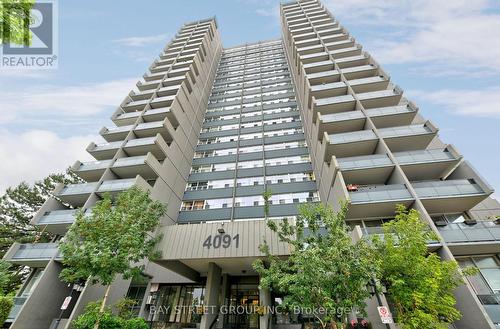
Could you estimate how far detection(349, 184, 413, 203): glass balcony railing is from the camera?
17.9 metres

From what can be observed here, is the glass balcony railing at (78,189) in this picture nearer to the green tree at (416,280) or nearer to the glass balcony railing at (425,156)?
the green tree at (416,280)

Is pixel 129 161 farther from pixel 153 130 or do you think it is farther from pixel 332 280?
pixel 332 280

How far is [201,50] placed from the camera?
50656mm

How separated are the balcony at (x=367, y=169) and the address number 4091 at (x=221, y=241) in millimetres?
11623

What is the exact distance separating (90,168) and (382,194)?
30.4 meters

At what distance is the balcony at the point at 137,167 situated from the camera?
2500 cm

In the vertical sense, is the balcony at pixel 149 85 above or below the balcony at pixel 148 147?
above

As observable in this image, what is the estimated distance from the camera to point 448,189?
57.5 feet

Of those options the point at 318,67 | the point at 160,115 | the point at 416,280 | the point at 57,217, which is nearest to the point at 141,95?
the point at 160,115

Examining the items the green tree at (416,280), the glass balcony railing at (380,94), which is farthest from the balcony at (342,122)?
the green tree at (416,280)

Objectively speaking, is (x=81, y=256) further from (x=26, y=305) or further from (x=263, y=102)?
(x=263, y=102)

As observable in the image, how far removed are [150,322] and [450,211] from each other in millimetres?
27339

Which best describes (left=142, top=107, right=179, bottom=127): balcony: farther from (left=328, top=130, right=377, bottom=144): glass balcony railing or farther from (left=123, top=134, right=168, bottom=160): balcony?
(left=328, top=130, right=377, bottom=144): glass balcony railing

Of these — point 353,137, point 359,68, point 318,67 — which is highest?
point 318,67
